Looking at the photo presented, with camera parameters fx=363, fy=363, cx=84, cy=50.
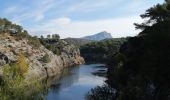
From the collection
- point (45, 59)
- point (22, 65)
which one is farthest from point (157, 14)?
point (45, 59)

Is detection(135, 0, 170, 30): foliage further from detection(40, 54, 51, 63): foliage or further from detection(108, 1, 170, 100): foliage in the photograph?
detection(40, 54, 51, 63): foliage

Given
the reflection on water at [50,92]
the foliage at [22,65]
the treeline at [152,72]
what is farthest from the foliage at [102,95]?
the foliage at [22,65]

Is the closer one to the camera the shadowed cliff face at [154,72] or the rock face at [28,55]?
the shadowed cliff face at [154,72]

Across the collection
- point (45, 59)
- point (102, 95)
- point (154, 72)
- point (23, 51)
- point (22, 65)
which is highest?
point (23, 51)

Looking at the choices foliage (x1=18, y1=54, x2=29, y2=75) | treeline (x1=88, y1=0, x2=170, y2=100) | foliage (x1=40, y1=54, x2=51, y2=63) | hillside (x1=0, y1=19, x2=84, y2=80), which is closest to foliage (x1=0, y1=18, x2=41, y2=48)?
hillside (x1=0, y1=19, x2=84, y2=80)

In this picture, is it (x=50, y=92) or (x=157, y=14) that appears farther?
(x=50, y=92)

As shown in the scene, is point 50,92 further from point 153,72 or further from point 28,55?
point 153,72

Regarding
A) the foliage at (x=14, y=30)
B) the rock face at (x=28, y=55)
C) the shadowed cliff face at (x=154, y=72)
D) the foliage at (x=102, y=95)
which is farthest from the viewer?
the foliage at (x=14, y=30)

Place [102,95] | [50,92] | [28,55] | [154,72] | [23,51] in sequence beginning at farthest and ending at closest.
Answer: [28,55] < [23,51] < [50,92] < [102,95] < [154,72]

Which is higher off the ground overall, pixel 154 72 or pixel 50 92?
pixel 154 72

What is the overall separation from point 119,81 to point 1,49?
6164cm

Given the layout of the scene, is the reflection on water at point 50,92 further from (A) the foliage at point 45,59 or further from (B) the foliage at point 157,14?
(A) the foliage at point 45,59

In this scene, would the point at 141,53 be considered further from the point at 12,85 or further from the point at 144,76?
the point at 12,85

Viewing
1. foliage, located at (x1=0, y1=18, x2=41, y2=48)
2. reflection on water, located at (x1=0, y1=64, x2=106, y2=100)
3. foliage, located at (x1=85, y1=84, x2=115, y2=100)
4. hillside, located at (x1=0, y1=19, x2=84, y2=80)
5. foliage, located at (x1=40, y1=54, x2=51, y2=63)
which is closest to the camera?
reflection on water, located at (x1=0, y1=64, x2=106, y2=100)
